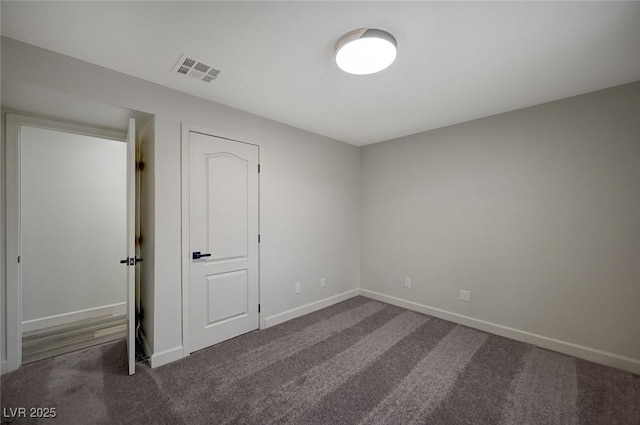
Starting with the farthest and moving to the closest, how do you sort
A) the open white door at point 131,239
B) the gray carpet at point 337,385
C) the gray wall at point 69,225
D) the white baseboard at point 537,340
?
the gray wall at point 69,225 → the white baseboard at point 537,340 → the open white door at point 131,239 → the gray carpet at point 337,385

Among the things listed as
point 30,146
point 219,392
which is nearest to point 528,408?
point 219,392

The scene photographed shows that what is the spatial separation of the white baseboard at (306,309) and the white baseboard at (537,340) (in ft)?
2.40

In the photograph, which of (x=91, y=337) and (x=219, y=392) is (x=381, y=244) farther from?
(x=91, y=337)

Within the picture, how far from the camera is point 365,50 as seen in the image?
169cm

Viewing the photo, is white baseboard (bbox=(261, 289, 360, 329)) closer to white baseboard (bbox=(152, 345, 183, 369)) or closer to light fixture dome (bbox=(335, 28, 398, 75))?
white baseboard (bbox=(152, 345, 183, 369))

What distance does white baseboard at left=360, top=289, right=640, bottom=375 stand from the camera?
87.2 inches

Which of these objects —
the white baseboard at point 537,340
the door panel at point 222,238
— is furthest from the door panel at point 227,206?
the white baseboard at point 537,340

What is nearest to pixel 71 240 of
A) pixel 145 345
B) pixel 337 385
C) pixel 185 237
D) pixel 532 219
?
pixel 145 345

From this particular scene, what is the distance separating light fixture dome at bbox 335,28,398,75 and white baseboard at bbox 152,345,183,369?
2.74 metres

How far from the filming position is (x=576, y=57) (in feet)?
6.12

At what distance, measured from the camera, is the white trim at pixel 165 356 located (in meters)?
2.21

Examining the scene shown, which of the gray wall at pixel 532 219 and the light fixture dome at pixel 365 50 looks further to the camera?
the gray wall at pixel 532 219

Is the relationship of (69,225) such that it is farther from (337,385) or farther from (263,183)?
(337,385)

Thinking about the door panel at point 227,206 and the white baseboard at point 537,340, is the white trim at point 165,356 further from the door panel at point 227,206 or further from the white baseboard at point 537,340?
the white baseboard at point 537,340
